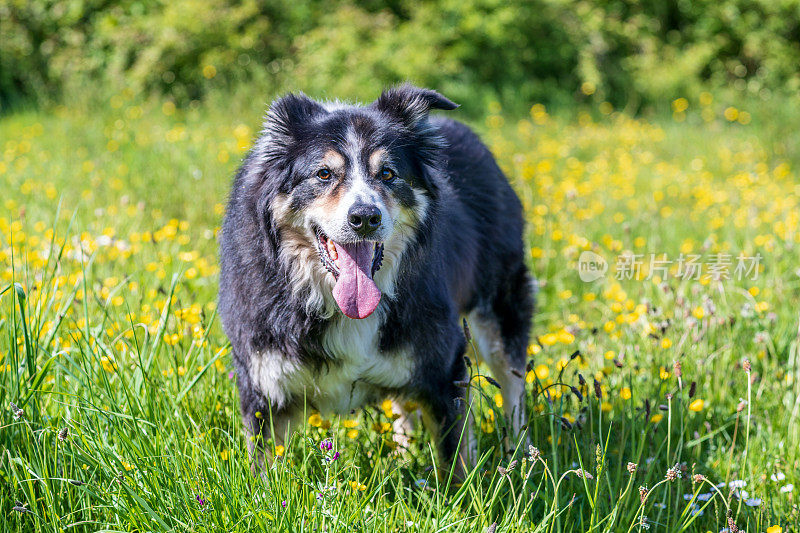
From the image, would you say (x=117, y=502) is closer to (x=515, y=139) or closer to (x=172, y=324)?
(x=172, y=324)

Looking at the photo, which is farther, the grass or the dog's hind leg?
the dog's hind leg

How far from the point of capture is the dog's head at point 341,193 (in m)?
2.72

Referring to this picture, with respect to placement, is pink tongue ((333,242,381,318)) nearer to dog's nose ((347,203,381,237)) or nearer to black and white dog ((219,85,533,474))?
black and white dog ((219,85,533,474))

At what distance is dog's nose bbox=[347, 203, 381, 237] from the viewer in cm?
259

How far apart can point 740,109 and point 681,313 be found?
833cm

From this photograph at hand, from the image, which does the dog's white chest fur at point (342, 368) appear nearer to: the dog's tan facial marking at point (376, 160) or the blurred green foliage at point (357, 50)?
the dog's tan facial marking at point (376, 160)

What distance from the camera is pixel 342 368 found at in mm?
2910

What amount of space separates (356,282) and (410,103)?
769 millimetres

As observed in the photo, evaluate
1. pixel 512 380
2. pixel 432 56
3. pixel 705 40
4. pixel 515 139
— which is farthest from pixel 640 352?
pixel 705 40

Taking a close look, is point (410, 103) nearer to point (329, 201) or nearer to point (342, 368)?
point (329, 201)

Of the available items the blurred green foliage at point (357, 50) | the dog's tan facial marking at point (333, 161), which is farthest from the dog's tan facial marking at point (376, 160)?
the blurred green foliage at point (357, 50)

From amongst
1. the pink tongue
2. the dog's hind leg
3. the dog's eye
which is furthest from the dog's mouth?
the dog's hind leg

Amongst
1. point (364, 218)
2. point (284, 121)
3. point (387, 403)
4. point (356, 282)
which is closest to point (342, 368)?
point (387, 403)

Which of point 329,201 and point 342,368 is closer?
point 329,201
